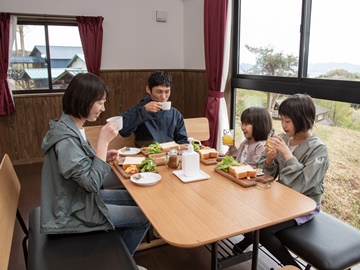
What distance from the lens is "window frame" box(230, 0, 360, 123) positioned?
2260mm

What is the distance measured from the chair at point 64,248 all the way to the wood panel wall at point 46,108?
283 cm

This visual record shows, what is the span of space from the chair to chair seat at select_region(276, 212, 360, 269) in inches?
32.1

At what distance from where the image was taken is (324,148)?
166 centimetres

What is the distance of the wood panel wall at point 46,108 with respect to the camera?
4.10 m

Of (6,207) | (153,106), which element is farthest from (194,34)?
(6,207)

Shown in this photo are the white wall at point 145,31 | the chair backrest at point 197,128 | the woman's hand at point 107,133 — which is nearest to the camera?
the woman's hand at point 107,133

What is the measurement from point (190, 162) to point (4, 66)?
131 inches

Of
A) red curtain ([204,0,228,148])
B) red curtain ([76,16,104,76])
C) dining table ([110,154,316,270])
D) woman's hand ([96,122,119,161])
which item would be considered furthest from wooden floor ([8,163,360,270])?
red curtain ([76,16,104,76])

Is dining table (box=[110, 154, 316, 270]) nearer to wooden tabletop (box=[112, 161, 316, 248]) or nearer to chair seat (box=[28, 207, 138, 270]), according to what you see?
wooden tabletop (box=[112, 161, 316, 248])

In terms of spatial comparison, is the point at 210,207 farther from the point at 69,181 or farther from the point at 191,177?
the point at 69,181

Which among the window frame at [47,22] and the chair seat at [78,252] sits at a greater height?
the window frame at [47,22]

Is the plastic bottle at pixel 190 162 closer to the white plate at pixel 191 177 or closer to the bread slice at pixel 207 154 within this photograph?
the white plate at pixel 191 177

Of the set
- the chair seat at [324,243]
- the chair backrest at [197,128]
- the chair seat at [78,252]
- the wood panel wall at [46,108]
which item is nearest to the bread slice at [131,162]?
the chair seat at [78,252]

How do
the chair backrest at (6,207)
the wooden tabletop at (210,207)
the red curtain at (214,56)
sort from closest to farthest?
1. the wooden tabletop at (210,207)
2. the chair backrest at (6,207)
3. the red curtain at (214,56)
